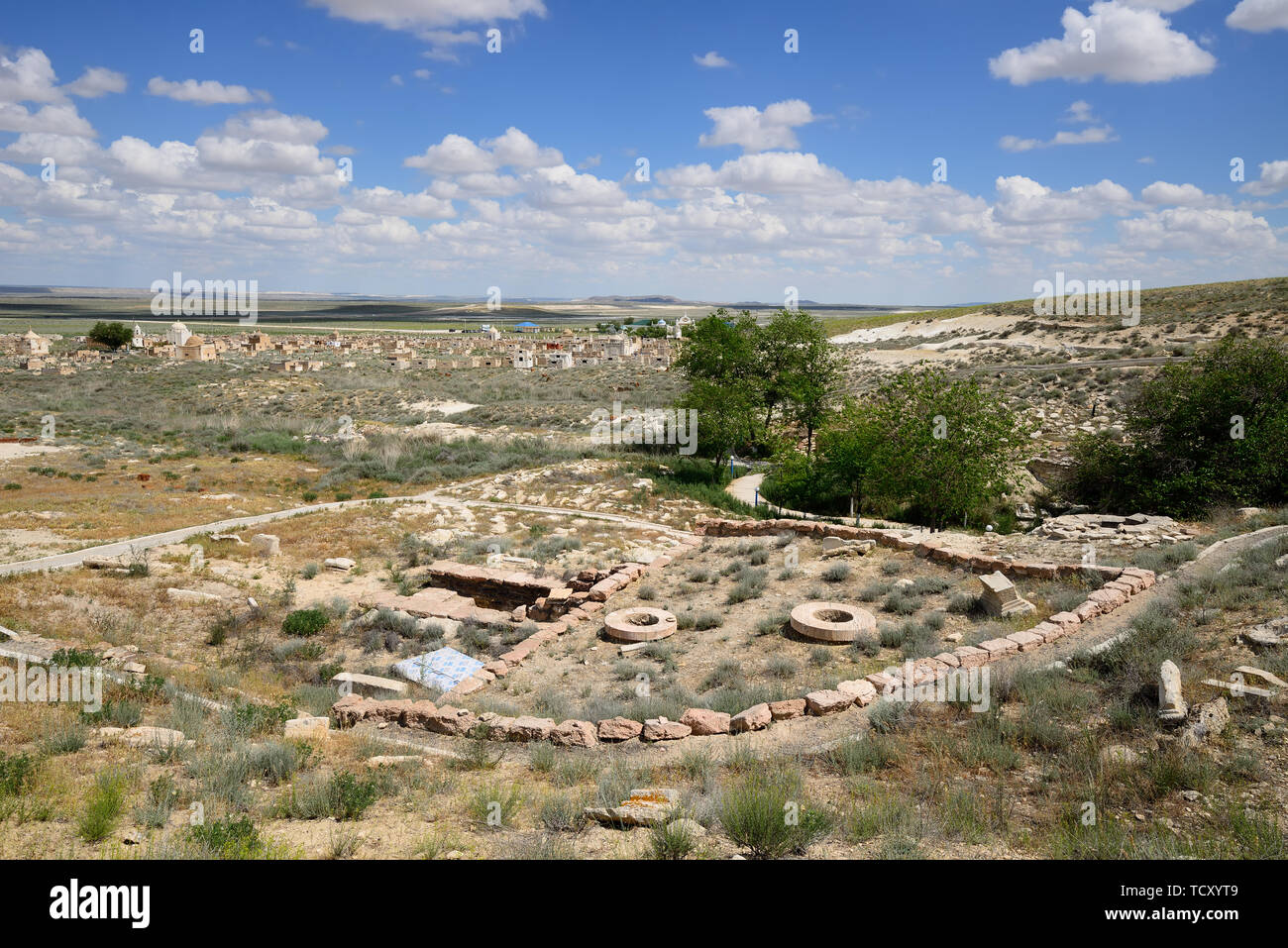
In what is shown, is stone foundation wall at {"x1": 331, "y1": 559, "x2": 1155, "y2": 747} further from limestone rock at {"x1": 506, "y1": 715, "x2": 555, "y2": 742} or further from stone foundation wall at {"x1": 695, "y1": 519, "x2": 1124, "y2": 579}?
stone foundation wall at {"x1": 695, "y1": 519, "x2": 1124, "y2": 579}

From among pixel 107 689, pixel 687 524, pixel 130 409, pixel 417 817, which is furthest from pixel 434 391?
pixel 417 817

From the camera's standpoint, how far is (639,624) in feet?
42.5

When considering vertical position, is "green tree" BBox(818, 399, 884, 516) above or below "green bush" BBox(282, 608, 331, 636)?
above

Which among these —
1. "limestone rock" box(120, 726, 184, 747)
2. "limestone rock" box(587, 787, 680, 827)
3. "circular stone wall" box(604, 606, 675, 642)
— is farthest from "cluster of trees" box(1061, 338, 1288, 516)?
"limestone rock" box(120, 726, 184, 747)

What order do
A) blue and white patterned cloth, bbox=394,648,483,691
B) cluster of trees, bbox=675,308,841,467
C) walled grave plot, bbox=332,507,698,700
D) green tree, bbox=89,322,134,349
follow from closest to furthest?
blue and white patterned cloth, bbox=394,648,483,691
walled grave plot, bbox=332,507,698,700
cluster of trees, bbox=675,308,841,467
green tree, bbox=89,322,134,349

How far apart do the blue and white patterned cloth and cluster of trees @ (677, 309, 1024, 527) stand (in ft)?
45.7

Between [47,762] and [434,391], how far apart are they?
5209 centimetres

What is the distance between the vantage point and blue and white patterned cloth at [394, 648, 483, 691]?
11.1m

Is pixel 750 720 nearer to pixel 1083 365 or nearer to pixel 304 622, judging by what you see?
pixel 304 622

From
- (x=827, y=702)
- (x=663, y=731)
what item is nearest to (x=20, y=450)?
(x=663, y=731)
